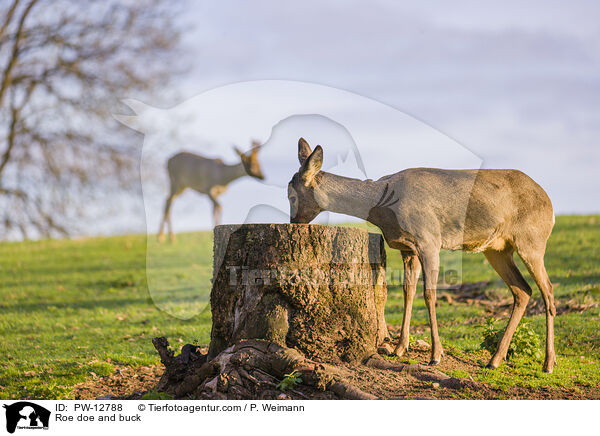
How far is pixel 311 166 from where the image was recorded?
20.3 ft

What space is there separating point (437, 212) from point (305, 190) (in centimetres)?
148

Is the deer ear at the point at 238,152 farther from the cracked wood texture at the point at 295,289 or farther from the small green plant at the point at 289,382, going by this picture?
the small green plant at the point at 289,382

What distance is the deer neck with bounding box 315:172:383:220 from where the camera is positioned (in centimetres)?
648

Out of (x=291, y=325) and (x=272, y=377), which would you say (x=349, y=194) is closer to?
(x=291, y=325)

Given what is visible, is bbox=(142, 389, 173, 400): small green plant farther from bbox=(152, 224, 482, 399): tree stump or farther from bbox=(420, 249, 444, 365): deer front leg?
bbox=(420, 249, 444, 365): deer front leg

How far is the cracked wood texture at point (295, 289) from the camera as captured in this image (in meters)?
5.99

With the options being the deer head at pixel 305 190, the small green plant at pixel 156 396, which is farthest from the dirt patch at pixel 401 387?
the deer head at pixel 305 190

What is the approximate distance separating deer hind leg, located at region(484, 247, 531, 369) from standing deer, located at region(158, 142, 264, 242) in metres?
3.22

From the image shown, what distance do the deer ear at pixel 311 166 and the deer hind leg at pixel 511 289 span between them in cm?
261

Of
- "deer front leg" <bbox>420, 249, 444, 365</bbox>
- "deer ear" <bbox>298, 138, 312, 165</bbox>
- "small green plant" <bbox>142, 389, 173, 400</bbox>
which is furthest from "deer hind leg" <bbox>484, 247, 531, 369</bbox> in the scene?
"small green plant" <bbox>142, 389, 173, 400</bbox>

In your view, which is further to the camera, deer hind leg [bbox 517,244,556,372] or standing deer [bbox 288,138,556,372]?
deer hind leg [bbox 517,244,556,372]

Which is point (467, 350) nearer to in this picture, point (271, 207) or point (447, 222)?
point (447, 222)
